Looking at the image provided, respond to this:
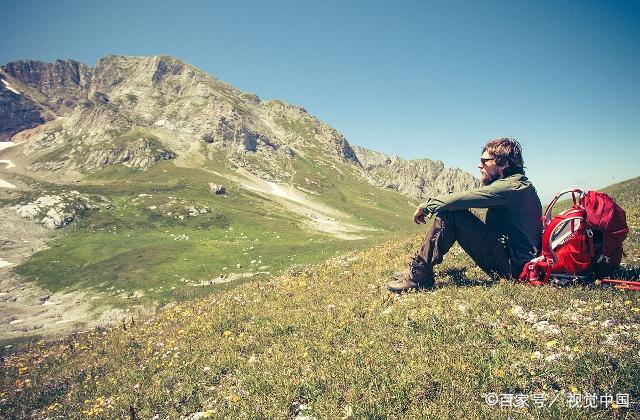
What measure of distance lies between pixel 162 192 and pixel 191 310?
14083 cm

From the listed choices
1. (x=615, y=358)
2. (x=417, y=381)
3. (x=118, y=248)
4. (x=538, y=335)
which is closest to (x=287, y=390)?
(x=417, y=381)

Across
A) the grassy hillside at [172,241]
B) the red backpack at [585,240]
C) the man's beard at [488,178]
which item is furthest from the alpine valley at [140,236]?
the red backpack at [585,240]

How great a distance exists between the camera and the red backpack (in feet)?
25.7

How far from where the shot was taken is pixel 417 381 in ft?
20.3

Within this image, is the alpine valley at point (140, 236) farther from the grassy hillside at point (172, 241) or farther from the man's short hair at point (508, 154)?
the man's short hair at point (508, 154)

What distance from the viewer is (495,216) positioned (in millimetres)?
9219

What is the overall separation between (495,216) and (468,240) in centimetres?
89

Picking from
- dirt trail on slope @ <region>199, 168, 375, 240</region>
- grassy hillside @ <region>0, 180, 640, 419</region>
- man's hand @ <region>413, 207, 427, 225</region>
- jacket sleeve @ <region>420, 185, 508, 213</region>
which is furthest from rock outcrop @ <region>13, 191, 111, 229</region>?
jacket sleeve @ <region>420, 185, 508, 213</region>

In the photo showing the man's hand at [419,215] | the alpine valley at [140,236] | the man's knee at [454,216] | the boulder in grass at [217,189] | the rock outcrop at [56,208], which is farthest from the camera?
the boulder in grass at [217,189]

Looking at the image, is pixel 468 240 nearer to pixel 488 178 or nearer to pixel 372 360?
pixel 488 178

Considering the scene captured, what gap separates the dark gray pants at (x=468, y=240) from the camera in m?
8.93

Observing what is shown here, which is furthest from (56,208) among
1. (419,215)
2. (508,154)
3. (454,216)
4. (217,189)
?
(508,154)

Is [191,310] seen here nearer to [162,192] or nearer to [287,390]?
[287,390]

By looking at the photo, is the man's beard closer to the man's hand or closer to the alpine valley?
the man's hand
